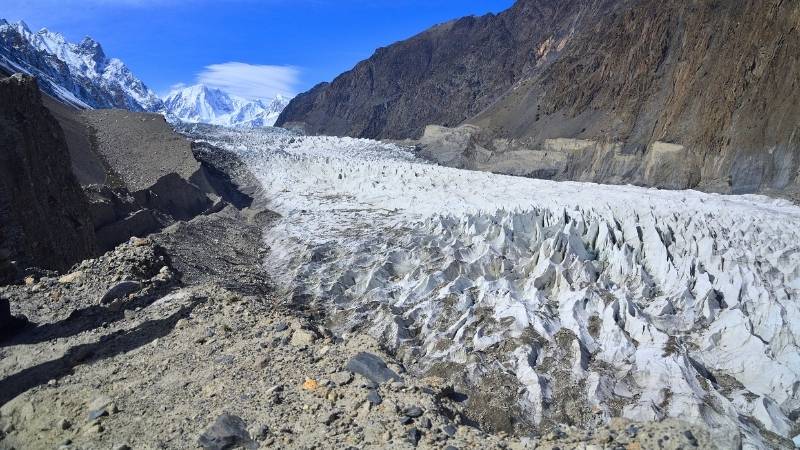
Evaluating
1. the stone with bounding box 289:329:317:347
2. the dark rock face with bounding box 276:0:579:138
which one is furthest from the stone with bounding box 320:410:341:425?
the dark rock face with bounding box 276:0:579:138

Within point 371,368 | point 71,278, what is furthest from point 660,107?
point 71,278

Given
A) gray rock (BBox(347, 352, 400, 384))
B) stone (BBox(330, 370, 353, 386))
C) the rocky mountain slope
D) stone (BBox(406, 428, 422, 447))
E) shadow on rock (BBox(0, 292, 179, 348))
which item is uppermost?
the rocky mountain slope

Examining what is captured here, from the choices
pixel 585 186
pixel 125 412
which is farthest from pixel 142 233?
pixel 585 186

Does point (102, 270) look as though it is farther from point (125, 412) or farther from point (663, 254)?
point (663, 254)

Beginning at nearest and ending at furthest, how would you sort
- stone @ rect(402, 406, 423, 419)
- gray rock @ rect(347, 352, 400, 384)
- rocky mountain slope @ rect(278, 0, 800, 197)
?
stone @ rect(402, 406, 423, 419) < gray rock @ rect(347, 352, 400, 384) < rocky mountain slope @ rect(278, 0, 800, 197)

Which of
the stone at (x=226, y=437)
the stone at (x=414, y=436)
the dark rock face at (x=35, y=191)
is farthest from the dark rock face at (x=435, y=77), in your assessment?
the stone at (x=226, y=437)

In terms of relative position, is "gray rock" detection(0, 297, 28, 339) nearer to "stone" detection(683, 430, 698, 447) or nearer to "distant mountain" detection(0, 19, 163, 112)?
"stone" detection(683, 430, 698, 447)
